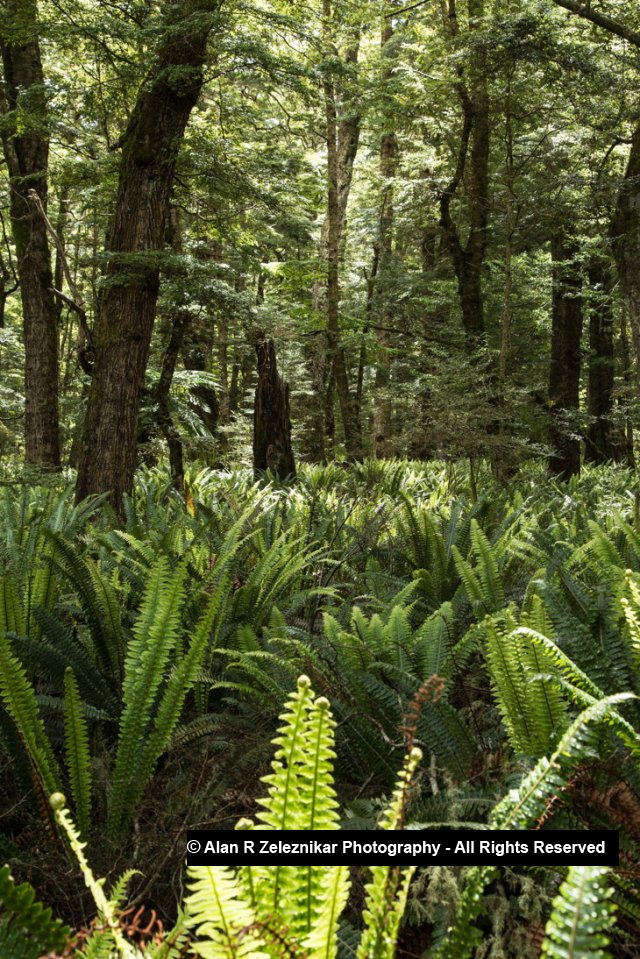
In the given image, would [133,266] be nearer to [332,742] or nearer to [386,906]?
[332,742]

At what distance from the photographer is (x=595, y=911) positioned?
0.68 metres

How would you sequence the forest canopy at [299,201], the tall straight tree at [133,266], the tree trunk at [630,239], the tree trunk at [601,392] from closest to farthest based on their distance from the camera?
the tall straight tree at [133,266]
the forest canopy at [299,201]
the tree trunk at [630,239]
the tree trunk at [601,392]

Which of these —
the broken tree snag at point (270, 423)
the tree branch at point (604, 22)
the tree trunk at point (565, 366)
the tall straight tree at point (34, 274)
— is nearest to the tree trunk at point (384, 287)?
the tree trunk at point (565, 366)

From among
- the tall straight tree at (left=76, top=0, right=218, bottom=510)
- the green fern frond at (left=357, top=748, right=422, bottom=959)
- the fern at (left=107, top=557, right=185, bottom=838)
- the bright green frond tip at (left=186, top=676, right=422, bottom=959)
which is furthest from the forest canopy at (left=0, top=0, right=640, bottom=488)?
the green fern frond at (left=357, top=748, right=422, bottom=959)

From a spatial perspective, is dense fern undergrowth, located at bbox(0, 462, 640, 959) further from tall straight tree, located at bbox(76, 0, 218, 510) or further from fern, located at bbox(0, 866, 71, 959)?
tall straight tree, located at bbox(76, 0, 218, 510)

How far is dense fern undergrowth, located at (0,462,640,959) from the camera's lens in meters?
0.96

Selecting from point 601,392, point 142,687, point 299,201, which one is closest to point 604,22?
point 299,201

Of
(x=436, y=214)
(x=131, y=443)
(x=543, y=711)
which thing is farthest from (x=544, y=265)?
(x=543, y=711)

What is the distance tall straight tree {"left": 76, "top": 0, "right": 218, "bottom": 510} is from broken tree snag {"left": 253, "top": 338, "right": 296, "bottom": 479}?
137 inches

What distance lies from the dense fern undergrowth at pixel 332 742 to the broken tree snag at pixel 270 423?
18.9ft

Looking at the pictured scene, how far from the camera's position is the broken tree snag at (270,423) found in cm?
873

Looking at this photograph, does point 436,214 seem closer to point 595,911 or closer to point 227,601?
point 227,601

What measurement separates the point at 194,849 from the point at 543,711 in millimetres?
786

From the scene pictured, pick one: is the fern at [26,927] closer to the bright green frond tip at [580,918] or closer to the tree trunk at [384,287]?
the bright green frond tip at [580,918]
